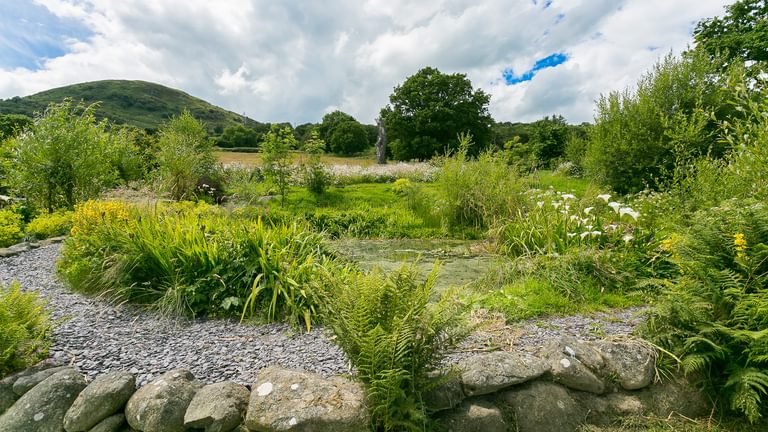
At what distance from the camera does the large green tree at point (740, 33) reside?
53.8 feet

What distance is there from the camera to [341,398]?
2.03m

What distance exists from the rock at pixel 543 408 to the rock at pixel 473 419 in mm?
131

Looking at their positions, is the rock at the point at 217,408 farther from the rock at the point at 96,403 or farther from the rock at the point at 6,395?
the rock at the point at 6,395

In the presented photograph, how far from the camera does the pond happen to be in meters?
5.34

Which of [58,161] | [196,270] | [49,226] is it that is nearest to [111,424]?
[196,270]

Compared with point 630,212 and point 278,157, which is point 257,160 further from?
point 630,212

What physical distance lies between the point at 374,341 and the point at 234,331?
5.90 feet

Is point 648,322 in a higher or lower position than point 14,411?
higher

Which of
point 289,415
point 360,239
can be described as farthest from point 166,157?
point 289,415

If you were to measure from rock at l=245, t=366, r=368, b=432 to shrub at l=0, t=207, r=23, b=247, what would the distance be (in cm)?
609

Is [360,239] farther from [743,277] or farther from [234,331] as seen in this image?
[743,277]

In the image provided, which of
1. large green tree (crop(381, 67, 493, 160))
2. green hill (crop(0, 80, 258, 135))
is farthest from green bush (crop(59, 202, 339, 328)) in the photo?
green hill (crop(0, 80, 258, 135))

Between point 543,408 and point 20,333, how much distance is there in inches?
130

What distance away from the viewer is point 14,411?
2.09 m
